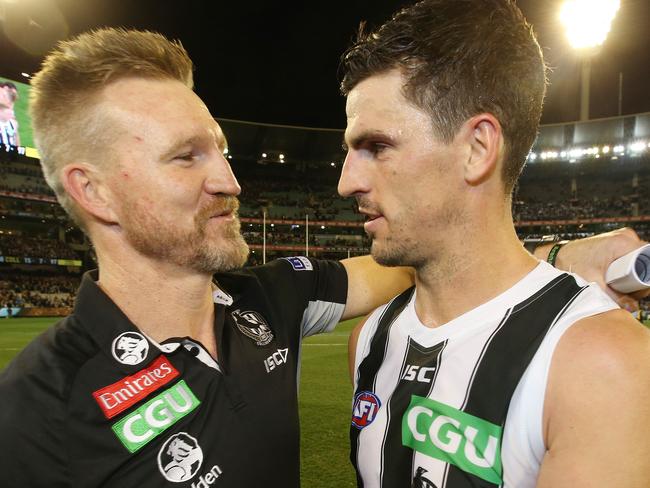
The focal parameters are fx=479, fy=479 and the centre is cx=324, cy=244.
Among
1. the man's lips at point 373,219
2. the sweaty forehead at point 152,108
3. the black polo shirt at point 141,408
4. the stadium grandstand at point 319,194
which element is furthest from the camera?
the stadium grandstand at point 319,194

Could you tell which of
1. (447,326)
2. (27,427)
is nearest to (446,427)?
(447,326)

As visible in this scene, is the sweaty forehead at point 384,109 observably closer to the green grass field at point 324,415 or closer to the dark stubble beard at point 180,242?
the dark stubble beard at point 180,242

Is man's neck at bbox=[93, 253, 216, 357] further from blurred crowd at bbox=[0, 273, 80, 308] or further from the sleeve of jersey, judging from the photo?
blurred crowd at bbox=[0, 273, 80, 308]

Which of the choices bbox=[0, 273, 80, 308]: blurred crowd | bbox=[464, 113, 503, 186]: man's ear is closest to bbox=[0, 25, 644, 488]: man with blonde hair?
bbox=[464, 113, 503, 186]: man's ear

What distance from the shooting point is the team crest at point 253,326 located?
86.6 inches

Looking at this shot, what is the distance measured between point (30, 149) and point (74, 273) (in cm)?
1087

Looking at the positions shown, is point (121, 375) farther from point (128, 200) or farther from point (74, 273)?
point (74, 273)

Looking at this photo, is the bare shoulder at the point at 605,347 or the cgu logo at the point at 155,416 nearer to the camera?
the bare shoulder at the point at 605,347

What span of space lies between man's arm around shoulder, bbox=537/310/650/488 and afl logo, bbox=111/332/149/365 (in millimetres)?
1400

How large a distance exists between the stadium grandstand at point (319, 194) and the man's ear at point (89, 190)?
114 feet

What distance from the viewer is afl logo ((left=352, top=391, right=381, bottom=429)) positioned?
5.86 ft

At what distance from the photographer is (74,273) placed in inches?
1403

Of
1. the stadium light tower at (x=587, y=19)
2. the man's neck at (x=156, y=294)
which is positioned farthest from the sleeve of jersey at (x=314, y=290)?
the stadium light tower at (x=587, y=19)

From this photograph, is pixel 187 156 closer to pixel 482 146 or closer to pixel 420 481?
pixel 482 146
